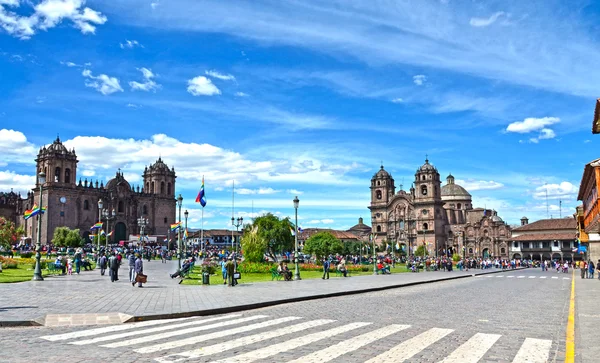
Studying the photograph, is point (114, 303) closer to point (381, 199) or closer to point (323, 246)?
point (323, 246)

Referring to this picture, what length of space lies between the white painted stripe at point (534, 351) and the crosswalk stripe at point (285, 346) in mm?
3547

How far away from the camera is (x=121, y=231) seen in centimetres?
9856

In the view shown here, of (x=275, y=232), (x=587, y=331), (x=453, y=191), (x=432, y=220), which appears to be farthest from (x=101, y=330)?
(x=453, y=191)

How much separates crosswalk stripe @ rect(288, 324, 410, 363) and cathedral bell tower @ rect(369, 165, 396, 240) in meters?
108

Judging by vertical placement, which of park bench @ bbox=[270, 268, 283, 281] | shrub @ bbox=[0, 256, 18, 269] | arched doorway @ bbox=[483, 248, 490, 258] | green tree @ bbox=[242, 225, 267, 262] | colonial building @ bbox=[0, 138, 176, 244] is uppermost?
colonial building @ bbox=[0, 138, 176, 244]

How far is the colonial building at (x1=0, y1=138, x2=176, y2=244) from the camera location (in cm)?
8594

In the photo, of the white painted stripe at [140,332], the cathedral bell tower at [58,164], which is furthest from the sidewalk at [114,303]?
the cathedral bell tower at [58,164]

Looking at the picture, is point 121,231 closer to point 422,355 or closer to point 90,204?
point 90,204

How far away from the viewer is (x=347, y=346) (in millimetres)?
9234

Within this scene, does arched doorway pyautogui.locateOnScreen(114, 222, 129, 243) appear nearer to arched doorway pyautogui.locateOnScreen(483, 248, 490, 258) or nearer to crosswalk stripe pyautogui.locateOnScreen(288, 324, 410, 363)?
arched doorway pyautogui.locateOnScreen(483, 248, 490, 258)

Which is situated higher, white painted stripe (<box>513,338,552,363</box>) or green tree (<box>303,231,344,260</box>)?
green tree (<box>303,231,344,260</box>)

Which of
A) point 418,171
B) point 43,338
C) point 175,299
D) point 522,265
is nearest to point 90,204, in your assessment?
point 418,171

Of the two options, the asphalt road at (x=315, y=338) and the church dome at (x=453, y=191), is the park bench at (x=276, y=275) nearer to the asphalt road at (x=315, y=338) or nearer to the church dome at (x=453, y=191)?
the asphalt road at (x=315, y=338)

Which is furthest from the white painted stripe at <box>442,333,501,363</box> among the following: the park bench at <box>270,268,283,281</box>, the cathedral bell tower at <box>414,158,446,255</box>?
the cathedral bell tower at <box>414,158,446,255</box>
